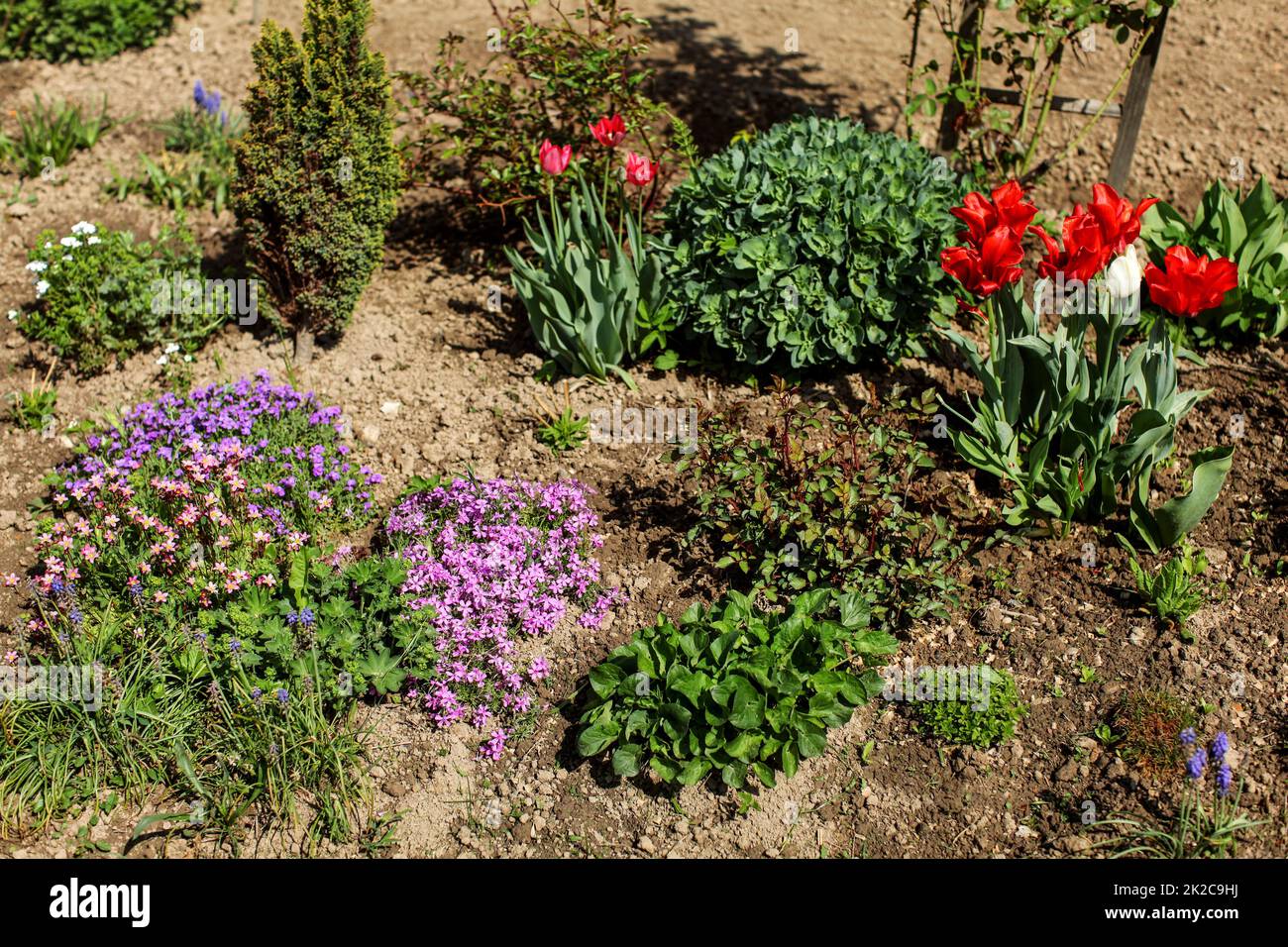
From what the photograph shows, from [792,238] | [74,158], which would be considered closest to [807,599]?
[792,238]

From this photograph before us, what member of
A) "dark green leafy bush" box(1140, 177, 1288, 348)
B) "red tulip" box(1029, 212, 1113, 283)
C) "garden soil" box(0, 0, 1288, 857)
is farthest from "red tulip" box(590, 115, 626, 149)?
"dark green leafy bush" box(1140, 177, 1288, 348)

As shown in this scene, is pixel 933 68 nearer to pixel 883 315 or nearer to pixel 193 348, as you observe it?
pixel 883 315

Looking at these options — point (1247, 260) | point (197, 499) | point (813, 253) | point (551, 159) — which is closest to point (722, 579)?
point (813, 253)

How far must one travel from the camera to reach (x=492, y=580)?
4.33 metres

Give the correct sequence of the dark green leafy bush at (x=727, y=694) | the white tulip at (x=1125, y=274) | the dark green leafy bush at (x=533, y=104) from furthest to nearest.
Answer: the dark green leafy bush at (x=533, y=104)
the white tulip at (x=1125, y=274)
the dark green leafy bush at (x=727, y=694)

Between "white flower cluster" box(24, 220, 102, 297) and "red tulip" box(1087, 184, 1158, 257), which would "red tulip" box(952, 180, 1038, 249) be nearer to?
"red tulip" box(1087, 184, 1158, 257)

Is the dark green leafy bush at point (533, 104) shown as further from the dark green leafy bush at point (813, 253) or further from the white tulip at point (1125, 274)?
the white tulip at point (1125, 274)

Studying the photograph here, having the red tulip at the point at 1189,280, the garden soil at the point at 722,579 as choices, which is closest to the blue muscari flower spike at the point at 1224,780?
the garden soil at the point at 722,579

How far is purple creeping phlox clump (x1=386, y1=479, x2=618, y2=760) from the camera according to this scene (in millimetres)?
4102

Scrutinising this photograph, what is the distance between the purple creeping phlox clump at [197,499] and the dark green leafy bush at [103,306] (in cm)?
60

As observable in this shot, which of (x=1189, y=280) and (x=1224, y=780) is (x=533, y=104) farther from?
(x=1224, y=780)

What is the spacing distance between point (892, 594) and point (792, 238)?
1622 millimetres

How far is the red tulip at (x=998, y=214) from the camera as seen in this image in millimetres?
3928

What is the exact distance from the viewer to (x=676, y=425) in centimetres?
509
